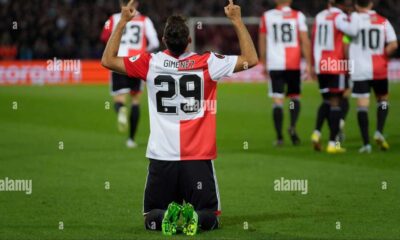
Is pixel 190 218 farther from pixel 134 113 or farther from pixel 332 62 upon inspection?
pixel 134 113

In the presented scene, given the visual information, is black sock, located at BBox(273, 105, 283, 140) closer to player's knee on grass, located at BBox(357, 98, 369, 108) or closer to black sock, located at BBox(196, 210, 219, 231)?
player's knee on grass, located at BBox(357, 98, 369, 108)

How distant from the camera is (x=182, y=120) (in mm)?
8016

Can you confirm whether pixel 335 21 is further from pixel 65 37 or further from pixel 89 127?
pixel 65 37

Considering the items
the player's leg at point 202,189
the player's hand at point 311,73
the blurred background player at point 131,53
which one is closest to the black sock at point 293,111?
the player's hand at point 311,73

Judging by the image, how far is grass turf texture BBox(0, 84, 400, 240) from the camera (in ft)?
27.1

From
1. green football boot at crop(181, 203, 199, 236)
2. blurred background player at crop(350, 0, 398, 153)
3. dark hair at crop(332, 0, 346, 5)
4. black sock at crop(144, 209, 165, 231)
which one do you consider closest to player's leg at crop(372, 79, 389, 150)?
blurred background player at crop(350, 0, 398, 153)

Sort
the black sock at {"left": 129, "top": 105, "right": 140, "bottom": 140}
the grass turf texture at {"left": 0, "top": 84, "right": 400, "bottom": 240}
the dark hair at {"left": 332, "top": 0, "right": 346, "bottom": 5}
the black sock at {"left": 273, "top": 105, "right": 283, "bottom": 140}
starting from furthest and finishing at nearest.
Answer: the black sock at {"left": 129, "top": 105, "right": 140, "bottom": 140}
the black sock at {"left": 273, "top": 105, "right": 283, "bottom": 140}
the dark hair at {"left": 332, "top": 0, "right": 346, "bottom": 5}
the grass turf texture at {"left": 0, "top": 84, "right": 400, "bottom": 240}

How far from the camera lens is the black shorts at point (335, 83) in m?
14.2

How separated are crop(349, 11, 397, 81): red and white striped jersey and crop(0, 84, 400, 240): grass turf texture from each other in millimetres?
1167

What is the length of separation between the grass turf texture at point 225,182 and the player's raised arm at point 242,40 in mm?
1426

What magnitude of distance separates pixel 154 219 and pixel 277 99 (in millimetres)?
7631

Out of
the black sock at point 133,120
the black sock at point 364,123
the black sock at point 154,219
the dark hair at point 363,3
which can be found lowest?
the black sock at point 133,120

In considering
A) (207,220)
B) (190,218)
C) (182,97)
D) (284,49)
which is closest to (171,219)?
(190,218)

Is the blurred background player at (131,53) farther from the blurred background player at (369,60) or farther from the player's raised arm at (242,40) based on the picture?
the player's raised arm at (242,40)
